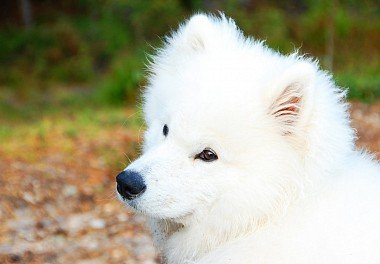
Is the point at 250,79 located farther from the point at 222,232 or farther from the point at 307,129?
the point at 222,232

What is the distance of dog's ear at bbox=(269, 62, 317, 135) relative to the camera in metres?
3.18

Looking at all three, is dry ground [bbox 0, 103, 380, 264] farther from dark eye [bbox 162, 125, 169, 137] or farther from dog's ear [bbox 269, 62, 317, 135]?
dog's ear [bbox 269, 62, 317, 135]

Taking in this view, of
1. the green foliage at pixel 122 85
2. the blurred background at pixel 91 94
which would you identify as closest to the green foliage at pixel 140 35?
the blurred background at pixel 91 94

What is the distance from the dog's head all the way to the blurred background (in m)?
1.46

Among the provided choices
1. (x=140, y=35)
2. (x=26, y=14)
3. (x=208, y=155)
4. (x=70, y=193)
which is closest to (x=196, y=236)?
(x=208, y=155)

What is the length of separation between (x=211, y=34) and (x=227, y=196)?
3.04ft

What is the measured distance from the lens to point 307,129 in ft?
10.6

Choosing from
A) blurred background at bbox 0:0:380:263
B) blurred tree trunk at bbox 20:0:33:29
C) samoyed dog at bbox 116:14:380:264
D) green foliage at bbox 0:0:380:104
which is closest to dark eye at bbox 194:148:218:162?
samoyed dog at bbox 116:14:380:264

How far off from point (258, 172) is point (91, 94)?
1261 cm

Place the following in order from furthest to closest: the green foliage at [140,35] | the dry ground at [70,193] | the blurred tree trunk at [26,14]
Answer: the blurred tree trunk at [26,14] < the green foliage at [140,35] < the dry ground at [70,193]

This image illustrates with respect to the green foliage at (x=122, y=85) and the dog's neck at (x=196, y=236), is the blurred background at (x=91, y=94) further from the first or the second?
the dog's neck at (x=196, y=236)

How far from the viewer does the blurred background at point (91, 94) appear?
6.36m

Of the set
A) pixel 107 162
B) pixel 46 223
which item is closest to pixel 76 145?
pixel 107 162

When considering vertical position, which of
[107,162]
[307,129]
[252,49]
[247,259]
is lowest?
[247,259]
